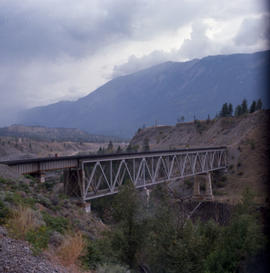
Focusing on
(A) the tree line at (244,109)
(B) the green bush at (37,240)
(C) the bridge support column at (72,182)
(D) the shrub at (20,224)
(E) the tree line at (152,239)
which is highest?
(A) the tree line at (244,109)

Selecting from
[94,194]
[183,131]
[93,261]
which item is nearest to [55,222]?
[93,261]

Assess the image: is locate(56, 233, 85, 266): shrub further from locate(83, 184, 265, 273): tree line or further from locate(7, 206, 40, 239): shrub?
locate(83, 184, 265, 273): tree line

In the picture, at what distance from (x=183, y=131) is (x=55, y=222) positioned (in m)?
88.4

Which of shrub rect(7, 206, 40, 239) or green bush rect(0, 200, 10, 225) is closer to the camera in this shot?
shrub rect(7, 206, 40, 239)

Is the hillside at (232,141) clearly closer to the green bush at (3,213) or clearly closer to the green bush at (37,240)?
the green bush at (37,240)

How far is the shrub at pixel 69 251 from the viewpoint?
25.8 feet

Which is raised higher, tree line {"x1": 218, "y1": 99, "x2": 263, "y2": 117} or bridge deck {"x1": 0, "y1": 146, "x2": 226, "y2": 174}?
tree line {"x1": 218, "y1": 99, "x2": 263, "y2": 117}

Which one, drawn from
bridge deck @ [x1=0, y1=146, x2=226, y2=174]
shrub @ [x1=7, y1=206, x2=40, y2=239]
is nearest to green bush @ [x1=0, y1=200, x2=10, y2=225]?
shrub @ [x1=7, y1=206, x2=40, y2=239]

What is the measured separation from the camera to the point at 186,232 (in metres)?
14.5

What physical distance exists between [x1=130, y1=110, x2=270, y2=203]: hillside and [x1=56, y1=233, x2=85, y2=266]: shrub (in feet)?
73.9

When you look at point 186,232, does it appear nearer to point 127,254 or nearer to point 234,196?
point 127,254

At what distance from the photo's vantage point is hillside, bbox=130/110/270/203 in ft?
162

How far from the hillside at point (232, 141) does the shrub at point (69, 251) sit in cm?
2254

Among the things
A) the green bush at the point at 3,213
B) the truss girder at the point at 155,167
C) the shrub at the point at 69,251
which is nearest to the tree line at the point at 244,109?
the truss girder at the point at 155,167
